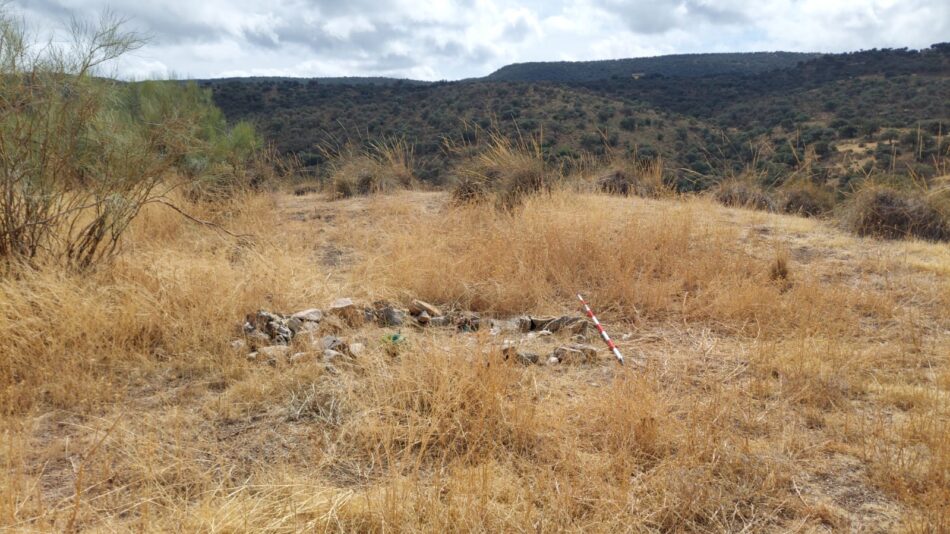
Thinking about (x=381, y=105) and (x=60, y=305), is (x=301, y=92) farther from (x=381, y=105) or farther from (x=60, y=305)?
(x=60, y=305)

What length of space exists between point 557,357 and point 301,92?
2808 cm

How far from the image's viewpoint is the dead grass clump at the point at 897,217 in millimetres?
7277

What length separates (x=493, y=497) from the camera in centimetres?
235

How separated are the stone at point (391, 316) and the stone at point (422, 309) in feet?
0.51

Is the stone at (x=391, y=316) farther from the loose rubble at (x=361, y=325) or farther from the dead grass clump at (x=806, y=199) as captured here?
the dead grass clump at (x=806, y=199)

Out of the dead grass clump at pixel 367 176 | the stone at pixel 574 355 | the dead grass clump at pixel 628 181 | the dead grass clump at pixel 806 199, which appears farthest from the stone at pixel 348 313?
the dead grass clump at pixel 806 199

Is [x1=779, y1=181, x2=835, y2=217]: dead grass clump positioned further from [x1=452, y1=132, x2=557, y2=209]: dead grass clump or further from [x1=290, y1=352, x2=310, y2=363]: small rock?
[x1=290, y1=352, x2=310, y2=363]: small rock

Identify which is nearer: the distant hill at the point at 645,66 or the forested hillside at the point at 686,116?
the forested hillside at the point at 686,116

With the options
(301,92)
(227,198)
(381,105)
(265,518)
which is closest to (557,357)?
(265,518)

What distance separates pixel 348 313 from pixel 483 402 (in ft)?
5.90

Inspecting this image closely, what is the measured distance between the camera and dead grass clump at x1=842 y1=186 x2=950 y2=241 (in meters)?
7.28

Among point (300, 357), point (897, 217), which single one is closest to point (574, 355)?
point (300, 357)

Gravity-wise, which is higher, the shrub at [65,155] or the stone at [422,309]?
the shrub at [65,155]

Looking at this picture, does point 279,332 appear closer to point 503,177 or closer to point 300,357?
point 300,357
